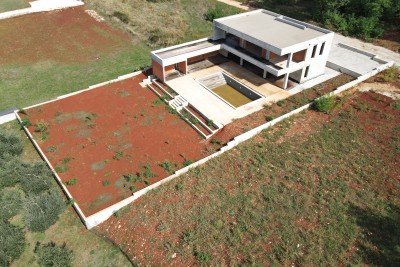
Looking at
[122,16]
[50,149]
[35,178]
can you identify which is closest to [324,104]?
[50,149]

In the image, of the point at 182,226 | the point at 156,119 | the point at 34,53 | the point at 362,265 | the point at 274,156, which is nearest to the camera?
the point at 362,265

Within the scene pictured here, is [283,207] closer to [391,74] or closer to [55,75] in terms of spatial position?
[391,74]

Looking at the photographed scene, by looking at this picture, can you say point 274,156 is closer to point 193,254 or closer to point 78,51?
point 193,254

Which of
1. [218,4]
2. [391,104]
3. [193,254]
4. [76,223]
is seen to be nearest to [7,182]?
[76,223]

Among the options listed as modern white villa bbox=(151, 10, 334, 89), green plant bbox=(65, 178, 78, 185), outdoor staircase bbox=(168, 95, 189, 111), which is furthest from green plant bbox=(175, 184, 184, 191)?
modern white villa bbox=(151, 10, 334, 89)

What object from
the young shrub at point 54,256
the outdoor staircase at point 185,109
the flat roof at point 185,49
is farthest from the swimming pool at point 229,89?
the young shrub at point 54,256

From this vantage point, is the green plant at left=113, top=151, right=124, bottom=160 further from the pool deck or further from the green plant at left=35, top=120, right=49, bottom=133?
the pool deck
